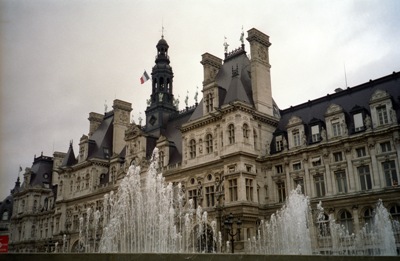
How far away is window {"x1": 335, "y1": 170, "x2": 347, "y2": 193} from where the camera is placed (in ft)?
118

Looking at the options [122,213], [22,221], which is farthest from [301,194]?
[22,221]

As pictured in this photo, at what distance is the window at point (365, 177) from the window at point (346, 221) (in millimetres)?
2695

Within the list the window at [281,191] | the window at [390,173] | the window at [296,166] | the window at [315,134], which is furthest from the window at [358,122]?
the window at [281,191]

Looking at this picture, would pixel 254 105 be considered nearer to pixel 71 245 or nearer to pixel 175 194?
pixel 175 194

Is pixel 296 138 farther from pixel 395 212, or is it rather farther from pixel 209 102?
pixel 395 212

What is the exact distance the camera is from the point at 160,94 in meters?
61.6

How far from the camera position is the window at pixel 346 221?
34.8 m

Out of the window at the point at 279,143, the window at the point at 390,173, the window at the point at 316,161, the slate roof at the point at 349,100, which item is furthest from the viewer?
the window at the point at 279,143

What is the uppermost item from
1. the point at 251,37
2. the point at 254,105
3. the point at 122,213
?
the point at 251,37

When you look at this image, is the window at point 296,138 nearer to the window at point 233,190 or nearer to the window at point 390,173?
the window at point 233,190

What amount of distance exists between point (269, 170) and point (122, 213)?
64.6 feet

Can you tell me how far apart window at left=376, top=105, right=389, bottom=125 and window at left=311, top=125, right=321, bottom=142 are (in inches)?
233

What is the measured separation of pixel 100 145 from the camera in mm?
66750

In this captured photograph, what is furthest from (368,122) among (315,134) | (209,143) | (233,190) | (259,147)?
(209,143)
